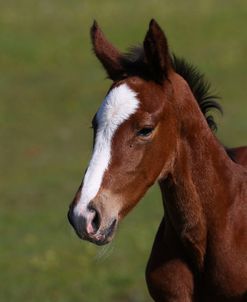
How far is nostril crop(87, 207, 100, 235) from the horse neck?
62cm

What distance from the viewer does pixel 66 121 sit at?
22.4 metres

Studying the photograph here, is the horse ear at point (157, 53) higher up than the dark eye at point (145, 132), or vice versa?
the horse ear at point (157, 53)

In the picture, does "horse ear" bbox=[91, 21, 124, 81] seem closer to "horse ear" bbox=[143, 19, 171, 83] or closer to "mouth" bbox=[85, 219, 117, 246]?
"horse ear" bbox=[143, 19, 171, 83]

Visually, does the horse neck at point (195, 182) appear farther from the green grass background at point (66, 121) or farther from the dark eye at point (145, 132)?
the green grass background at point (66, 121)

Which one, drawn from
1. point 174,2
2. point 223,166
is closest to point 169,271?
point 223,166

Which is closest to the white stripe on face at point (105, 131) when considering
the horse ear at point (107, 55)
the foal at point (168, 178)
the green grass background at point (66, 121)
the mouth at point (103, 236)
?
the foal at point (168, 178)

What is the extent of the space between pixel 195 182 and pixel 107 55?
2.74ft

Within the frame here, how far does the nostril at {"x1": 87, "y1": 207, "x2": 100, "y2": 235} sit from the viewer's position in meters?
5.51

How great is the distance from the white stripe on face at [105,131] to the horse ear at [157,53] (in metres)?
0.21

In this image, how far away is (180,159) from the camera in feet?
19.8

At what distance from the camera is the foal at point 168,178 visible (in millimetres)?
5641

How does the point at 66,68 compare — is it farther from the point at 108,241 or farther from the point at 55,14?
the point at 108,241

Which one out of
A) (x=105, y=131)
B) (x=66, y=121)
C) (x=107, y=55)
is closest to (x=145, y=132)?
(x=105, y=131)

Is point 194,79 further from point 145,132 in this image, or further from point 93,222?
point 93,222
